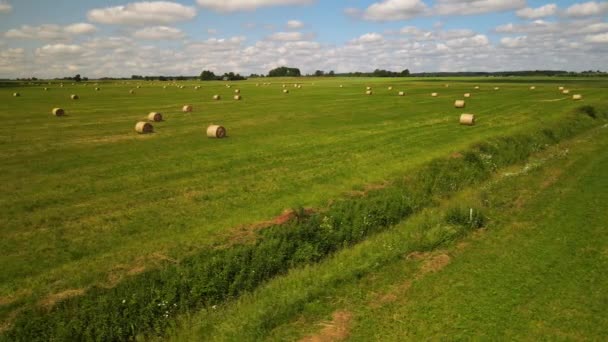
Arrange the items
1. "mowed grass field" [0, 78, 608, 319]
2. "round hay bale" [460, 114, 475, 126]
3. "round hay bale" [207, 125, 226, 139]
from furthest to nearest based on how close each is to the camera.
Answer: "round hay bale" [460, 114, 475, 126]
"round hay bale" [207, 125, 226, 139]
"mowed grass field" [0, 78, 608, 319]

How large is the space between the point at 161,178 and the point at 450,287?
14.1 m

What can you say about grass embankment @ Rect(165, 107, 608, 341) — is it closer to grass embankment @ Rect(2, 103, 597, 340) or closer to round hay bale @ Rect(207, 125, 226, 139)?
grass embankment @ Rect(2, 103, 597, 340)

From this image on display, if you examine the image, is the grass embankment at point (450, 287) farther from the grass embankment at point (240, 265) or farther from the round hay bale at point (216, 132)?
the round hay bale at point (216, 132)

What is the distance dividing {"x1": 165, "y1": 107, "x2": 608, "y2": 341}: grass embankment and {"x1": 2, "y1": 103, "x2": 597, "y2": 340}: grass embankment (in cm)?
53

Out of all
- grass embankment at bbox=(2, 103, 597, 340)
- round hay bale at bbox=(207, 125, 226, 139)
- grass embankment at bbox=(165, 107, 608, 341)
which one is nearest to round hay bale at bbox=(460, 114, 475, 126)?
grass embankment at bbox=(2, 103, 597, 340)

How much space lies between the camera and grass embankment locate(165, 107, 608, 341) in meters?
9.21

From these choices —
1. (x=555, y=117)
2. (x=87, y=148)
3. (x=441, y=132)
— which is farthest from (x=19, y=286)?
(x=555, y=117)

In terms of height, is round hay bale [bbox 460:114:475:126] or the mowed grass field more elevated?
round hay bale [bbox 460:114:475:126]

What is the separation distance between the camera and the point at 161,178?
19.8 meters

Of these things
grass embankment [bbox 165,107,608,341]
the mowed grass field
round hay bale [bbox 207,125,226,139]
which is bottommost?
grass embankment [bbox 165,107,608,341]

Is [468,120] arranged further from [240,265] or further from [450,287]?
[240,265]

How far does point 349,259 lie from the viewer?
13242 mm

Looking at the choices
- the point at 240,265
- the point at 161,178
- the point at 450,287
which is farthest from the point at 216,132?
the point at 450,287

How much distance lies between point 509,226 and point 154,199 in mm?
13547
